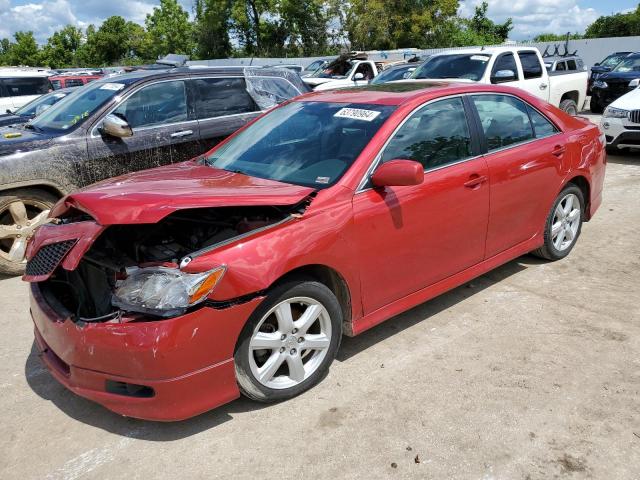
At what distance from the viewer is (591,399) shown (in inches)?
122

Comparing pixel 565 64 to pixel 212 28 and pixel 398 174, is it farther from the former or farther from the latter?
pixel 212 28

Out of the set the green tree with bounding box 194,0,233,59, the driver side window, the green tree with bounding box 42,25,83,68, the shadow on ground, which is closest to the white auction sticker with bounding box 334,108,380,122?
the shadow on ground

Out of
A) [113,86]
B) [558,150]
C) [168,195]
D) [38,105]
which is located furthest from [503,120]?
[38,105]

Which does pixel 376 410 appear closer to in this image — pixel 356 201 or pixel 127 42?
pixel 356 201

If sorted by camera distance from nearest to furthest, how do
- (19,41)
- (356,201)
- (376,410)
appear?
(376,410) → (356,201) → (19,41)

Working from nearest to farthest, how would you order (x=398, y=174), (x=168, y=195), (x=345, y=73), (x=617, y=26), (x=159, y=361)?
(x=159, y=361)
(x=168, y=195)
(x=398, y=174)
(x=345, y=73)
(x=617, y=26)

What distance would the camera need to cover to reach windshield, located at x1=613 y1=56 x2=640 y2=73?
55.6 feet

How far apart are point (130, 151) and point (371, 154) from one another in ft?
10.8

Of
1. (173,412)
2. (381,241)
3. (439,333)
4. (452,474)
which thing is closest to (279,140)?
(381,241)

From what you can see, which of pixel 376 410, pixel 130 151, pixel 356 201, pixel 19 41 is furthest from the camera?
pixel 19 41

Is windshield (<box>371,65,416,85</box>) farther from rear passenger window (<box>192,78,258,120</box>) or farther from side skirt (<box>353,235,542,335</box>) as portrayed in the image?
side skirt (<box>353,235,542,335</box>)

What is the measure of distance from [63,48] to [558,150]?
274ft

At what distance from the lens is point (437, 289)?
3.84 meters

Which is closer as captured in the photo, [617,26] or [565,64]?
[565,64]
